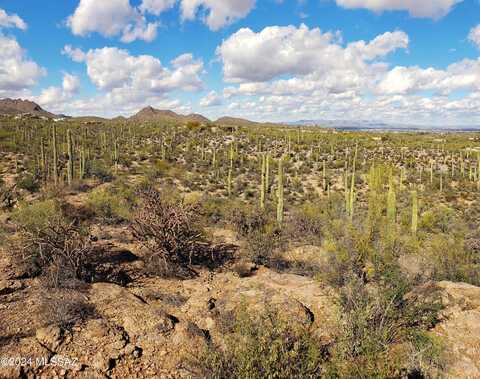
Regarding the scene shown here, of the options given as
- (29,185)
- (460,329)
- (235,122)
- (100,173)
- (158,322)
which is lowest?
(460,329)

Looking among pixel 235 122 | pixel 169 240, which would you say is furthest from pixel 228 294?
pixel 235 122

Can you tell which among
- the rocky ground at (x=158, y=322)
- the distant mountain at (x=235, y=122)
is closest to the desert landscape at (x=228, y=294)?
the rocky ground at (x=158, y=322)

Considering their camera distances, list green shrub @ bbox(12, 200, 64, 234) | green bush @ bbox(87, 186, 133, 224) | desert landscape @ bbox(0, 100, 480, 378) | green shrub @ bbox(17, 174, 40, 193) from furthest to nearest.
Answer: green shrub @ bbox(17, 174, 40, 193), green bush @ bbox(87, 186, 133, 224), green shrub @ bbox(12, 200, 64, 234), desert landscape @ bbox(0, 100, 480, 378)

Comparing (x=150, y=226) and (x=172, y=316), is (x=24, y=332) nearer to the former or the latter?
(x=172, y=316)

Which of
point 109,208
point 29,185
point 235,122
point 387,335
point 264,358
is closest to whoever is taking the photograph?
point 264,358

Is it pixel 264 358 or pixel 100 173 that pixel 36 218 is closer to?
pixel 264 358

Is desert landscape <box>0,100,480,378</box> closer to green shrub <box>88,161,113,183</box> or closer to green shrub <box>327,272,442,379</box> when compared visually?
green shrub <box>327,272,442,379</box>

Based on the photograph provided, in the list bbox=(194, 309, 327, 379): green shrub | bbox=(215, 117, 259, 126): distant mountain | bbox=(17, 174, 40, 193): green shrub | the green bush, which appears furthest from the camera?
bbox=(215, 117, 259, 126): distant mountain

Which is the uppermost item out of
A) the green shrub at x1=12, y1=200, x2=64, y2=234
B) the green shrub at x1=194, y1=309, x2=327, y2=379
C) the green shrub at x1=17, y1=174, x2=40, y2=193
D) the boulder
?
the green shrub at x1=12, y1=200, x2=64, y2=234

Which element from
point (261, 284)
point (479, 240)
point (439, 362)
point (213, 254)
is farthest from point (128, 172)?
point (439, 362)

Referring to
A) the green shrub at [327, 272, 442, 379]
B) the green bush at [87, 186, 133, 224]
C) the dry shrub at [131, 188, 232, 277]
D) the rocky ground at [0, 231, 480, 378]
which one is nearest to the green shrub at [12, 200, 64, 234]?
the rocky ground at [0, 231, 480, 378]

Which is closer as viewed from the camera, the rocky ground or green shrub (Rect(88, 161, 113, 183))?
the rocky ground

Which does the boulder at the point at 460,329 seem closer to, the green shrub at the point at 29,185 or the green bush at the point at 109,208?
the green bush at the point at 109,208

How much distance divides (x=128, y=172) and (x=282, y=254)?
18547 millimetres
